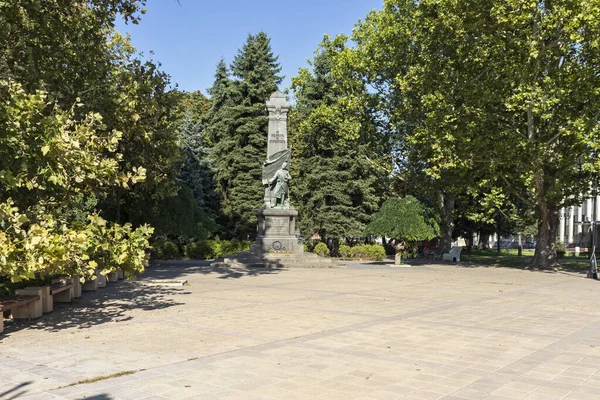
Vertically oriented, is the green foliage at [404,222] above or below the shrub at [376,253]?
above

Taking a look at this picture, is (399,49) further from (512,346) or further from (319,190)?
(512,346)

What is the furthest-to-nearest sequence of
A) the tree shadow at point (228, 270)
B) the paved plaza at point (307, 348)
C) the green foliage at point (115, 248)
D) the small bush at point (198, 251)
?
the small bush at point (198, 251) < the tree shadow at point (228, 270) < the green foliage at point (115, 248) < the paved plaza at point (307, 348)

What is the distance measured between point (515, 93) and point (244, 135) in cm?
2225

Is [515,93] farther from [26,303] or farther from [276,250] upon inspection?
[26,303]

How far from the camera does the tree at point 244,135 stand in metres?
40.8

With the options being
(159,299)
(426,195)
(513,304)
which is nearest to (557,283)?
(513,304)

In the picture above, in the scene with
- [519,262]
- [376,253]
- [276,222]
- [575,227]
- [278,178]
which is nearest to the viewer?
[276,222]

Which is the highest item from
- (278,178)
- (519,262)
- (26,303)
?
(278,178)

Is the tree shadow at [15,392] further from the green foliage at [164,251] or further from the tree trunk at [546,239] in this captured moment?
the green foliage at [164,251]

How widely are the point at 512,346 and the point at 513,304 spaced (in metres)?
5.19

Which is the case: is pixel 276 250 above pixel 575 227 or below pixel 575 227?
below

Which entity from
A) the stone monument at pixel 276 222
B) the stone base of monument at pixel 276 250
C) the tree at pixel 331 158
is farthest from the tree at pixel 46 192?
the tree at pixel 331 158

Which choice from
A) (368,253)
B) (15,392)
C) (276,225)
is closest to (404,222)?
(368,253)

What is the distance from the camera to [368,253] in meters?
32.7
